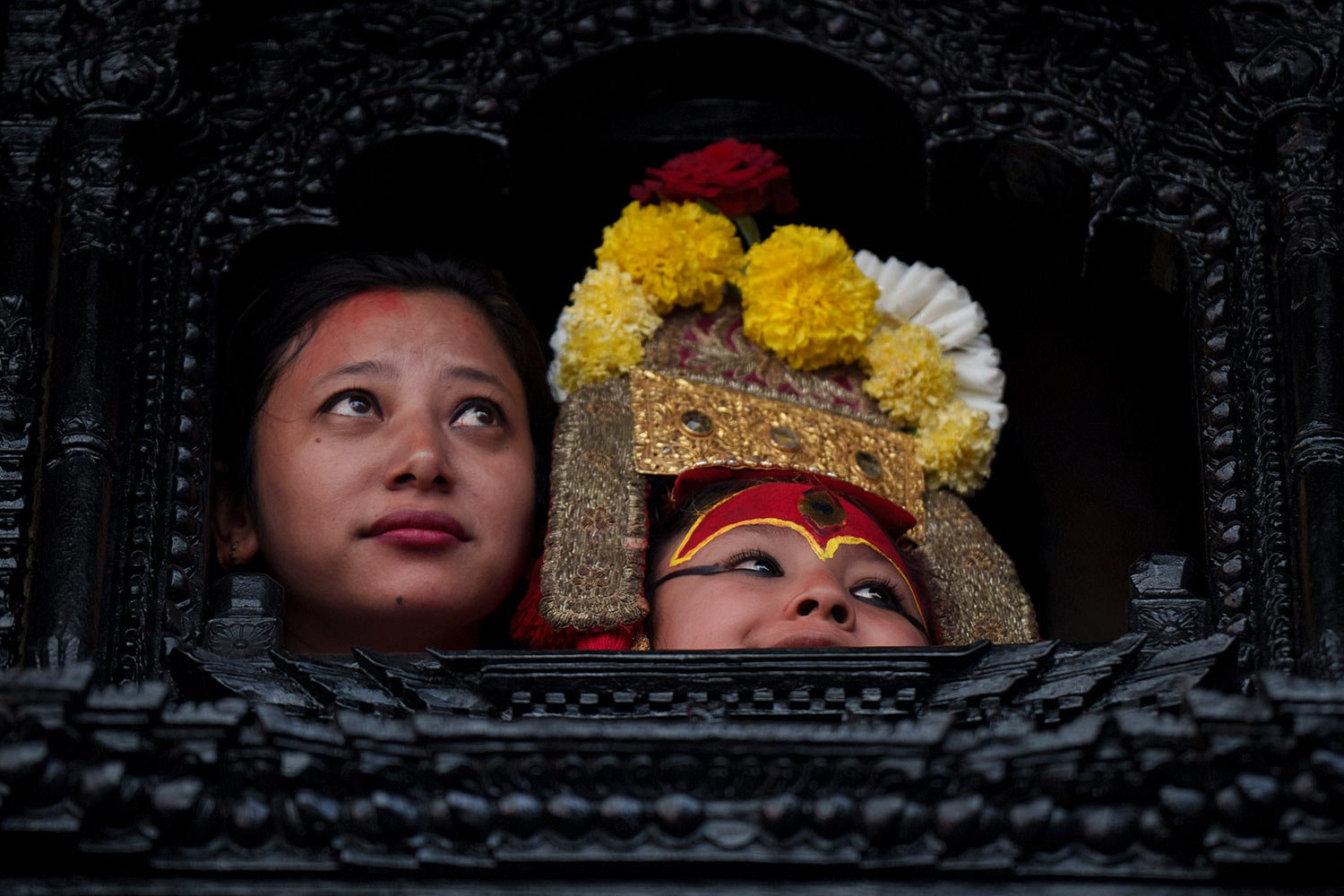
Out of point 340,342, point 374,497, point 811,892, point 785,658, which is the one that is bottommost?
point 811,892

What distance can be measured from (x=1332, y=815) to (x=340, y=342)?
2.08 m

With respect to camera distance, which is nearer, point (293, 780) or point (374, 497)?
point (293, 780)

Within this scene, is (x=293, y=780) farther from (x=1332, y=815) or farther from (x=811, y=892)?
(x=1332, y=815)

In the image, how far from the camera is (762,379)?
4469 millimetres

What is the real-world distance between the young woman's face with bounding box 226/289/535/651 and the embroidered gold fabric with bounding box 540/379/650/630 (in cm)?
8

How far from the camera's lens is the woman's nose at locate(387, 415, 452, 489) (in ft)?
13.1

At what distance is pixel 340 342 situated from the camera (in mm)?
4242

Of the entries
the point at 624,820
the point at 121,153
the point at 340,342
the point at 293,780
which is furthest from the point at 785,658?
the point at 121,153

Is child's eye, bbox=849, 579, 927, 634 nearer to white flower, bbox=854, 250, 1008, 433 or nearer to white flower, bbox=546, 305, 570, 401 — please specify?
white flower, bbox=854, 250, 1008, 433

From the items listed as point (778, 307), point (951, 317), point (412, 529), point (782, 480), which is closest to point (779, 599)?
point (782, 480)

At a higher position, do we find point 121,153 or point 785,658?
point 121,153

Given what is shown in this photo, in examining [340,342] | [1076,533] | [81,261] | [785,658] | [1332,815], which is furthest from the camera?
[1076,533]

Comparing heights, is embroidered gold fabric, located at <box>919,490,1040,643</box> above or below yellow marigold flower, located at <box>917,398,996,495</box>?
below

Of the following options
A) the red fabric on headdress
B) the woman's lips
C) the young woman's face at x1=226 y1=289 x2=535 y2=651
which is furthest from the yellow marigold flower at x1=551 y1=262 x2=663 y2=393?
the woman's lips
